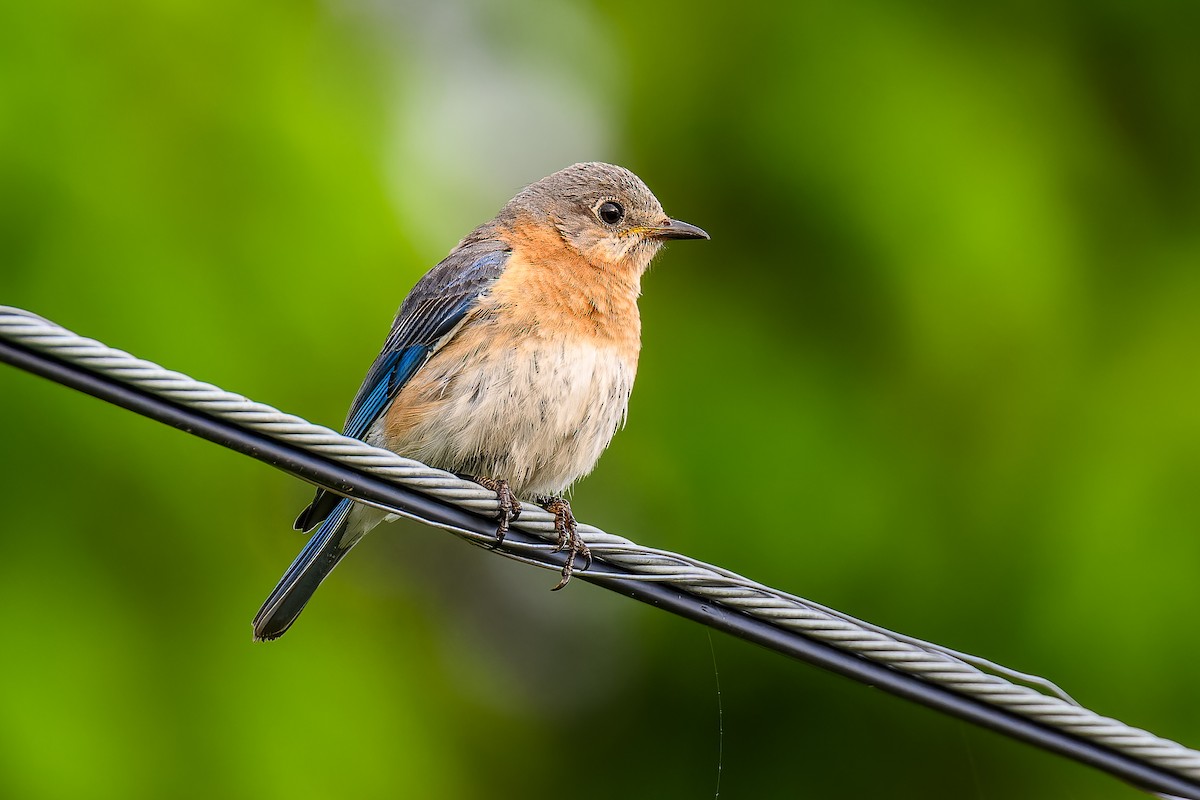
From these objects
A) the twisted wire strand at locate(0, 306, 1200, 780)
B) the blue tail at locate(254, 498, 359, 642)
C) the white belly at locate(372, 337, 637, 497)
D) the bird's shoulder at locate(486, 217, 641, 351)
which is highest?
the bird's shoulder at locate(486, 217, 641, 351)

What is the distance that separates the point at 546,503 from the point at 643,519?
1.36m

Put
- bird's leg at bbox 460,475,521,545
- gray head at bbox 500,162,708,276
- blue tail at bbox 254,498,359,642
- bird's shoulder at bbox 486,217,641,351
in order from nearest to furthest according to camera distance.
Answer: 1. bird's leg at bbox 460,475,521,545
2. bird's shoulder at bbox 486,217,641,351
3. blue tail at bbox 254,498,359,642
4. gray head at bbox 500,162,708,276

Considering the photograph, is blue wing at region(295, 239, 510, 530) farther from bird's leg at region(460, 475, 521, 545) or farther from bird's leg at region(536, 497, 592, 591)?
bird's leg at region(536, 497, 592, 591)

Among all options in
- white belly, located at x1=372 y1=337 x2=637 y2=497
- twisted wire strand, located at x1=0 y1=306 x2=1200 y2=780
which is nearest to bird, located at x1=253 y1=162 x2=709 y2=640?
white belly, located at x1=372 y1=337 x2=637 y2=497

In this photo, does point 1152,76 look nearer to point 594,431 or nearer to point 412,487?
point 594,431

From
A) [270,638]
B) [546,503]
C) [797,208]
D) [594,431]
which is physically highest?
[797,208]

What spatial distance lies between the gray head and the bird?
13 mm

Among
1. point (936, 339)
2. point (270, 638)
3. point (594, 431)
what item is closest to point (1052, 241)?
point (936, 339)

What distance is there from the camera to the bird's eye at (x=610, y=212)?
17.4 feet

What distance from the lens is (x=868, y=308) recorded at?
6.22 metres

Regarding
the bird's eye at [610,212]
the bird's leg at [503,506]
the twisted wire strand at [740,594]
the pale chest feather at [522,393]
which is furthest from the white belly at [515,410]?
the twisted wire strand at [740,594]

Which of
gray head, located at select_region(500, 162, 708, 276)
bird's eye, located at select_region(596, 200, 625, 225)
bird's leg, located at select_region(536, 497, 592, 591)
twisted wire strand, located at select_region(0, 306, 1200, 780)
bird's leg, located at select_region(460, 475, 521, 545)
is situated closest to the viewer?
twisted wire strand, located at select_region(0, 306, 1200, 780)

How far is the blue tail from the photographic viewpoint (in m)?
4.64

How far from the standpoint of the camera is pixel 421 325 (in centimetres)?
479
